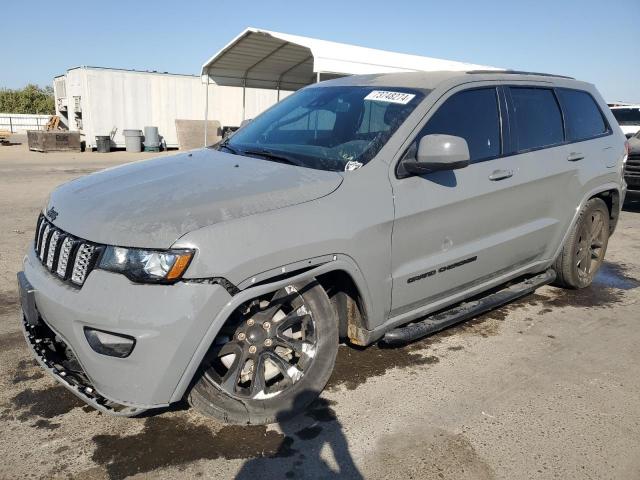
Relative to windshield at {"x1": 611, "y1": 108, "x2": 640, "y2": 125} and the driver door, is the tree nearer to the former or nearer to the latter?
windshield at {"x1": 611, "y1": 108, "x2": 640, "y2": 125}

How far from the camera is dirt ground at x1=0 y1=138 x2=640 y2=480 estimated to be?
2510 mm

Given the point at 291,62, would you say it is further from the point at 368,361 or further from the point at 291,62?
the point at 368,361

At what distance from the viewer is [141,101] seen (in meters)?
22.0

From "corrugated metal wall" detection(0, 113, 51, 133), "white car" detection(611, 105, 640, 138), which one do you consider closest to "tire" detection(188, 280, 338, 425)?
"white car" detection(611, 105, 640, 138)

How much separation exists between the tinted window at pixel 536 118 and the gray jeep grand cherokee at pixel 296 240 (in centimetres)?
2

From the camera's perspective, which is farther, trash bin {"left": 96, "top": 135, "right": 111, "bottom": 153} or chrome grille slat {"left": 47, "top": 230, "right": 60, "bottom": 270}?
trash bin {"left": 96, "top": 135, "right": 111, "bottom": 153}

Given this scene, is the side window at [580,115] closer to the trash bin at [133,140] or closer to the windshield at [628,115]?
the windshield at [628,115]

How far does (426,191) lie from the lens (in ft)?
10.5

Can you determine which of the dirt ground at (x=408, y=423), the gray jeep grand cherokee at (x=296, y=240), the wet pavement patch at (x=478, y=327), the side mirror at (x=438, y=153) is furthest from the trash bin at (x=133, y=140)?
the side mirror at (x=438, y=153)

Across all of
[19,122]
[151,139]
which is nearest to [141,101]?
[151,139]

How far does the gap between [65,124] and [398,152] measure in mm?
25469

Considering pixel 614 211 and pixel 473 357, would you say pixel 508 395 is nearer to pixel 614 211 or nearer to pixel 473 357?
pixel 473 357

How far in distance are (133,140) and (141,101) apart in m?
1.77

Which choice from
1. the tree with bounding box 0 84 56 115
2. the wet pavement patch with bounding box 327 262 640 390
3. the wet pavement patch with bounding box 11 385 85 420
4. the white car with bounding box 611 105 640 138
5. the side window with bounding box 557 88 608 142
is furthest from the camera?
the tree with bounding box 0 84 56 115
